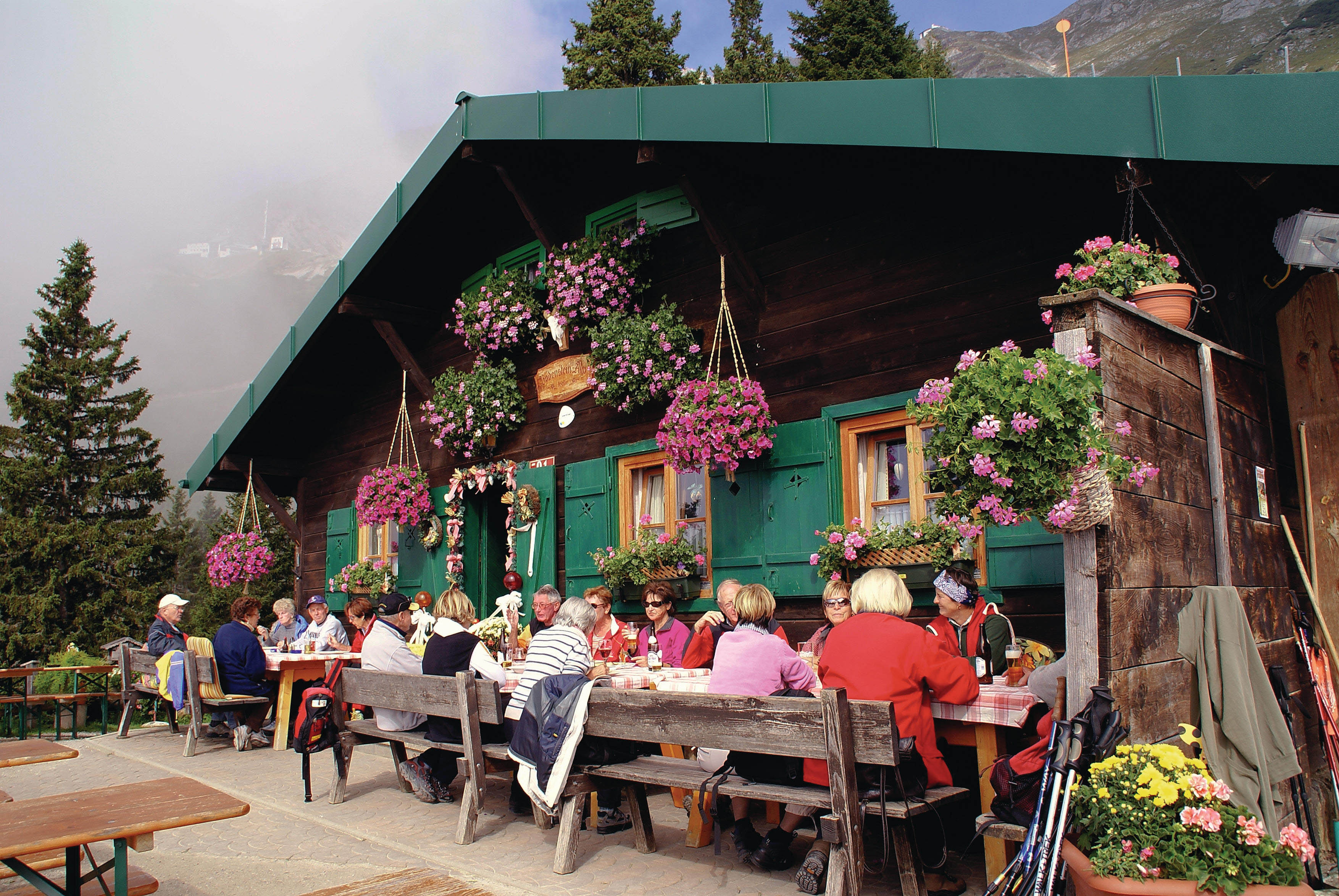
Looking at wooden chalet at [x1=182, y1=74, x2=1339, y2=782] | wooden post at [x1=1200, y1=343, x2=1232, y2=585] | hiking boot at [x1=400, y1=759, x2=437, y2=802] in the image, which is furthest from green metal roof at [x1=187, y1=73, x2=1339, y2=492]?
hiking boot at [x1=400, y1=759, x2=437, y2=802]

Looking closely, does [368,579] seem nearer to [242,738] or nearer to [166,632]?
[166,632]

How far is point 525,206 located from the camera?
8.51 metres

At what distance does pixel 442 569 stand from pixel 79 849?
6765 mm

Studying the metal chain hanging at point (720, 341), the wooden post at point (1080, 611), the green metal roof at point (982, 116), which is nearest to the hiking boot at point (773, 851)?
the wooden post at point (1080, 611)

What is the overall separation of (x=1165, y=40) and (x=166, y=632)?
131m

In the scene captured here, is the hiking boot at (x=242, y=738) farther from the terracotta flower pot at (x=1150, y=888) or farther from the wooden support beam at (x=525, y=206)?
the terracotta flower pot at (x=1150, y=888)

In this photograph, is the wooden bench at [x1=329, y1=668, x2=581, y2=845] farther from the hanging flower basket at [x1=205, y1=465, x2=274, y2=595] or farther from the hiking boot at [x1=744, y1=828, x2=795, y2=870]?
the hanging flower basket at [x1=205, y1=465, x2=274, y2=595]

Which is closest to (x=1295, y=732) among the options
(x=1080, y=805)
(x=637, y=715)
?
(x=1080, y=805)

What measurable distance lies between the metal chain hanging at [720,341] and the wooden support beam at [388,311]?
13.6ft

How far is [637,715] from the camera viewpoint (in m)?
4.43

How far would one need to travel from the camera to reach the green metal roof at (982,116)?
4.26 meters

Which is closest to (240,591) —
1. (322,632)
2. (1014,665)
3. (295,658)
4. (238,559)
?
(238,559)

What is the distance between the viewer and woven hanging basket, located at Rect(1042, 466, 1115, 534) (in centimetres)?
356

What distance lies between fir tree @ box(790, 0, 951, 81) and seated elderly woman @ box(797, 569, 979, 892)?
21.4m
